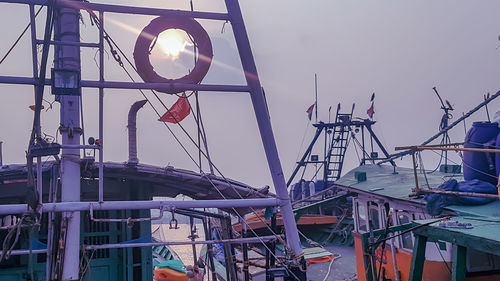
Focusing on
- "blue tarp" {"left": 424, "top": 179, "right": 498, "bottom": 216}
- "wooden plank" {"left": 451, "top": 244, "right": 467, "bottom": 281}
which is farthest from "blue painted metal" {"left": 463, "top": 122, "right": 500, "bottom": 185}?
"wooden plank" {"left": 451, "top": 244, "right": 467, "bottom": 281}

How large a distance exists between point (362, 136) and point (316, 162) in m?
4.32

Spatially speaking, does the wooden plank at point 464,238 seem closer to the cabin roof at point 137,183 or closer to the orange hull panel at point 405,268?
the orange hull panel at point 405,268

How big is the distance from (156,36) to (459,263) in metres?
6.15

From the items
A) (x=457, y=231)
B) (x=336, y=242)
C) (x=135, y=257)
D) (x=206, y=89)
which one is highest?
(x=206, y=89)

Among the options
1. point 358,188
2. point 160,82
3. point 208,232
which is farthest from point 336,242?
point 160,82

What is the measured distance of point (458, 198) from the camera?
341 inches

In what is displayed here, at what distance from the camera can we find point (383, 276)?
11336mm

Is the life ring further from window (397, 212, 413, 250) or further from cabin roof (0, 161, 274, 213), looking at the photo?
window (397, 212, 413, 250)

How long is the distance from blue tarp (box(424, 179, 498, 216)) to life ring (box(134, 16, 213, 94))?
664cm

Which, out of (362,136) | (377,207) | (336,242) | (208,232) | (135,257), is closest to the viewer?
(135,257)

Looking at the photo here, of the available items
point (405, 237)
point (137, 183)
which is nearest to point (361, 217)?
point (405, 237)

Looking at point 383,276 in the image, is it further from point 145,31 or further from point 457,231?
point 145,31

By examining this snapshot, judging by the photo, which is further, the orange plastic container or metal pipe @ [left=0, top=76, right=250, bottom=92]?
the orange plastic container

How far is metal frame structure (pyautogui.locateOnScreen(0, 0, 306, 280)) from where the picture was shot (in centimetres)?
470
